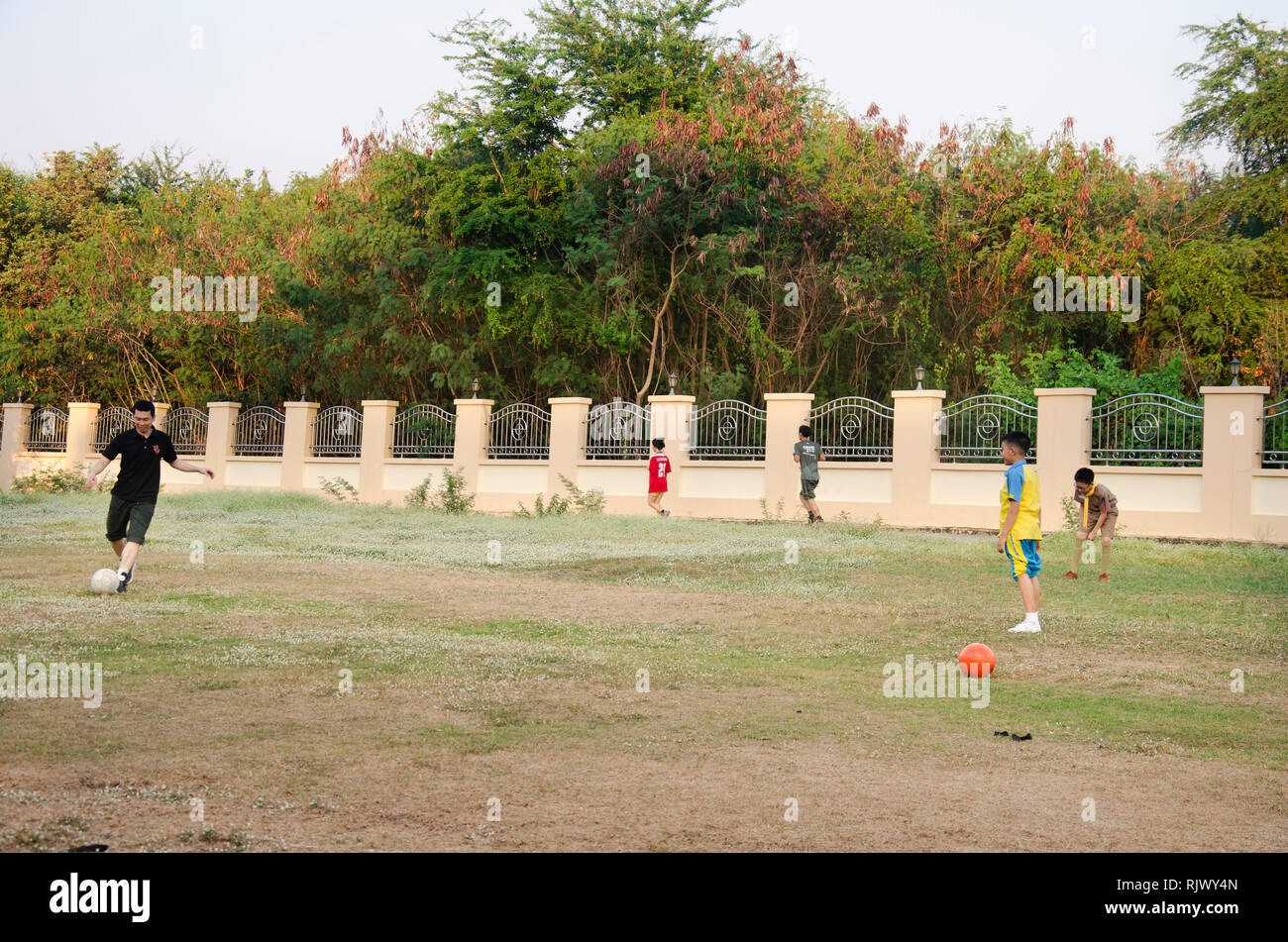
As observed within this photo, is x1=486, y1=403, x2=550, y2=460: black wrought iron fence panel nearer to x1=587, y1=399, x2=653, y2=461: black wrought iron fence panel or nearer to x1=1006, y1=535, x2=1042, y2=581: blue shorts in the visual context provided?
x1=587, y1=399, x2=653, y2=461: black wrought iron fence panel

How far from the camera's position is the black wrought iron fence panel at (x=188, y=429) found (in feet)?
108

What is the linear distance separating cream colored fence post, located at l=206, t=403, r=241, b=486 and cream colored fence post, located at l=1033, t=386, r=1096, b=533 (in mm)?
21254

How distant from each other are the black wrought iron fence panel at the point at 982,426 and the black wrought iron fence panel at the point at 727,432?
3.81m

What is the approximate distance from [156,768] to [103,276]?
34.8m

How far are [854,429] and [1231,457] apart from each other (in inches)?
262

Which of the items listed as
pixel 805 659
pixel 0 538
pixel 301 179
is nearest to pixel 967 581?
pixel 805 659

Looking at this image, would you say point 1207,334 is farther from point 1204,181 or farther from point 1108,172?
point 1204,181

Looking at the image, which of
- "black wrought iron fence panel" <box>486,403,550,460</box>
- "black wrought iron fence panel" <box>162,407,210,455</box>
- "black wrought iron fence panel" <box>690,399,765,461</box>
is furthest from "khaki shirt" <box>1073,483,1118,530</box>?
"black wrought iron fence panel" <box>162,407,210,455</box>

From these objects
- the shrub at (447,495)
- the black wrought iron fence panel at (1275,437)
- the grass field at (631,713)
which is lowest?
the grass field at (631,713)

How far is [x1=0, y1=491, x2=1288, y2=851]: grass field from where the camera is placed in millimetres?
5164

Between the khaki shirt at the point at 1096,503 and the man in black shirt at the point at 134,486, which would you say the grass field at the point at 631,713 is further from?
the khaki shirt at the point at 1096,503

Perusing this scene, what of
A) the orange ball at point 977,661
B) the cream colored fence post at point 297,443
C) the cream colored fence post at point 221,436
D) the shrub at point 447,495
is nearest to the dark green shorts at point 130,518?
the orange ball at point 977,661

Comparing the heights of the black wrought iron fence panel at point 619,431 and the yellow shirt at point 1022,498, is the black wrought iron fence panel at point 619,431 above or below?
above

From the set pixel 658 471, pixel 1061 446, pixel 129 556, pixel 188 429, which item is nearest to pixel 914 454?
pixel 1061 446
